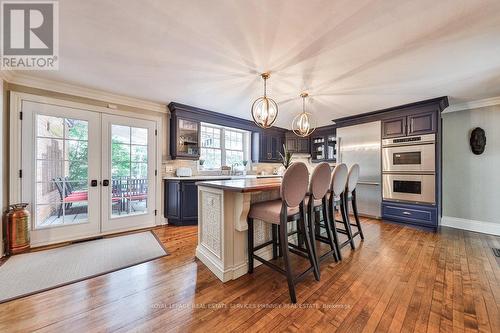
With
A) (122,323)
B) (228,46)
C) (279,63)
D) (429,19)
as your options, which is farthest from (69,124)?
(429,19)

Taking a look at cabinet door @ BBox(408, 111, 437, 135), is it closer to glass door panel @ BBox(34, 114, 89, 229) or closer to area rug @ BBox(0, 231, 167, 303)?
area rug @ BBox(0, 231, 167, 303)

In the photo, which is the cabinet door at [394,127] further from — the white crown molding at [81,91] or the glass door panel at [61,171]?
the glass door panel at [61,171]

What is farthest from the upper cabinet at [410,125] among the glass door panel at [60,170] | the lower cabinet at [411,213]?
the glass door panel at [60,170]

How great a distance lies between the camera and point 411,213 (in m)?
3.57

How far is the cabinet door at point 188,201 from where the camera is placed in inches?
141

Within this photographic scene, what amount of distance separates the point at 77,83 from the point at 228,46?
247 centimetres

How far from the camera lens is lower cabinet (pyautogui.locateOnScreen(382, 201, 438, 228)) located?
3.34 meters

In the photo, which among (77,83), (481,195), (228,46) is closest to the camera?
(228,46)

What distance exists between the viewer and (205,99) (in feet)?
11.2

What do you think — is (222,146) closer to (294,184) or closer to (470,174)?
(294,184)

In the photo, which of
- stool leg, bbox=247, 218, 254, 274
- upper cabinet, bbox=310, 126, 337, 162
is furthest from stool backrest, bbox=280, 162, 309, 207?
upper cabinet, bbox=310, 126, 337, 162

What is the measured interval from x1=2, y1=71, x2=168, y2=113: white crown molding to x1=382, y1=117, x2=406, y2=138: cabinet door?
177 inches

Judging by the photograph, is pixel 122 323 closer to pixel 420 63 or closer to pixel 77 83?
pixel 77 83

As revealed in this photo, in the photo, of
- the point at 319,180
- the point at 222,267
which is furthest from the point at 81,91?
the point at 319,180
